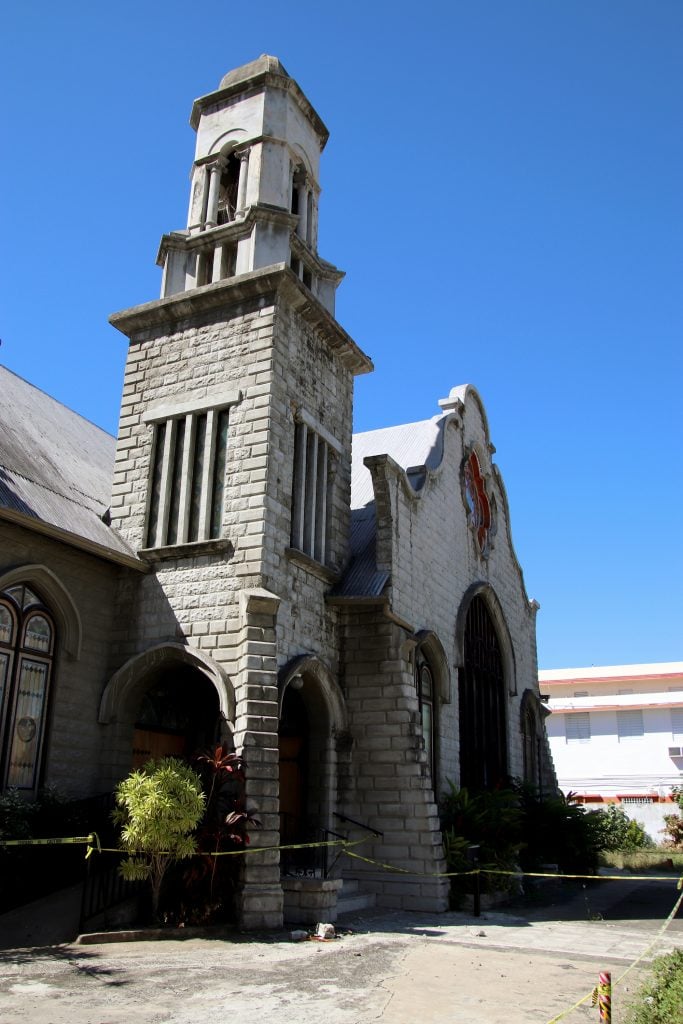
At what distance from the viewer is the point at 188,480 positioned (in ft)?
51.7

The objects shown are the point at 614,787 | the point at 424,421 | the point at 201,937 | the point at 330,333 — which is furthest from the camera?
the point at 614,787

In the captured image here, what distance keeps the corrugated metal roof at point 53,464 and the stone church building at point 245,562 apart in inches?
3.0

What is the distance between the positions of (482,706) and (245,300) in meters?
12.3

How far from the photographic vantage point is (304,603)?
15.5m

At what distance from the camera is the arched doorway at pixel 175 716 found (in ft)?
50.5

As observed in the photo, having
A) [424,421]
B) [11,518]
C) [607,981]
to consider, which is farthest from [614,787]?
[607,981]

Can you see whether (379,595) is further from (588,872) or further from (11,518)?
(588,872)

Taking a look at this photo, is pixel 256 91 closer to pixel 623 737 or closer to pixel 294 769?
pixel 294 769

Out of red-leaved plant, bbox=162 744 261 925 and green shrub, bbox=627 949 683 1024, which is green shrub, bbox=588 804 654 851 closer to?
red-leaved plant, bbox=162 744 261 925

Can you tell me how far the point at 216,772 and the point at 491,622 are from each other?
45.3 feet

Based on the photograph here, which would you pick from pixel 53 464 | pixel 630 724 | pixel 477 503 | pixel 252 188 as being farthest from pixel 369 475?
pixel 630 724

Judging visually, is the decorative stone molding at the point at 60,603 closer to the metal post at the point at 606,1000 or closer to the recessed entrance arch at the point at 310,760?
the recessed entrance arch at the point at 310,760

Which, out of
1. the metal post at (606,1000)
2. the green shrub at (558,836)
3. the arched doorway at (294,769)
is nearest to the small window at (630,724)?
the green shrub at (558,836)

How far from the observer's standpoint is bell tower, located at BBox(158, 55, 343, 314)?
16922mm
